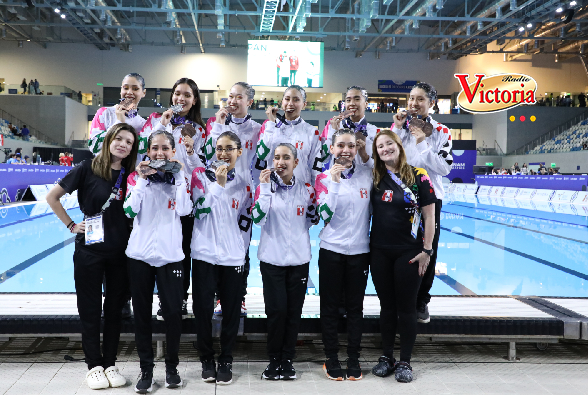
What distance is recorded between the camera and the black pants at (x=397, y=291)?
3072 millimetres

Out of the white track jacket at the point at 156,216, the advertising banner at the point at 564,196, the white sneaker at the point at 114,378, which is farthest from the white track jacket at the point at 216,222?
the advertising banner at the point at 564,196

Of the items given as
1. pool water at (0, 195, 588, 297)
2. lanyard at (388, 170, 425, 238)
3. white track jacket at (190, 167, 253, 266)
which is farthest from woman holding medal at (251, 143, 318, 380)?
pool water at (0, 195, 588, 297)

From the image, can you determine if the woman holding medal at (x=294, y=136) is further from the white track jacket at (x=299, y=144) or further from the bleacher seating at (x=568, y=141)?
the bleacher seating at (x=568, y=141)

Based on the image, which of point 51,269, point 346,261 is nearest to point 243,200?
point 346,261

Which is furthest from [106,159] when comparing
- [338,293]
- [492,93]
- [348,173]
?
[492,93]

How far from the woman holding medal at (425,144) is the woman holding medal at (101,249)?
1909 mm

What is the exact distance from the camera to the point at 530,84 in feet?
76.6

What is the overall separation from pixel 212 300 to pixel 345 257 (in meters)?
0.89

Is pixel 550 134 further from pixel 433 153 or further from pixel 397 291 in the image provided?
pixel 397 291

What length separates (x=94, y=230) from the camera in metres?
2.85

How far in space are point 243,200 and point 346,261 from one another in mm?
785

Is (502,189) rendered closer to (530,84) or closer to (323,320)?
(530,84)

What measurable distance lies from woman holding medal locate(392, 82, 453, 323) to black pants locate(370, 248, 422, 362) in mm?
345

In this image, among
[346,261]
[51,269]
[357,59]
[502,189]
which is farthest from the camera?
[357,59]
